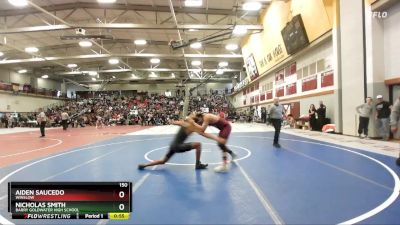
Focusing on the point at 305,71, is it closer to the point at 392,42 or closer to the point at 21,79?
the point at 392,42

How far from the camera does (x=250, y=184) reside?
510 cm

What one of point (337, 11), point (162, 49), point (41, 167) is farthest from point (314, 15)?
point (162, 49)

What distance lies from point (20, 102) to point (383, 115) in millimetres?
42236

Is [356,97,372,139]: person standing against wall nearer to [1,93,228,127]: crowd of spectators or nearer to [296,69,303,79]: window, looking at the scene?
[296,69,303,79]: window

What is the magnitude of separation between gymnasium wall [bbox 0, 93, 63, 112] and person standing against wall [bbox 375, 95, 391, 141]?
39.2m

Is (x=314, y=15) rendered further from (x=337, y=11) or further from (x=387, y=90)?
(x=387, y=90)

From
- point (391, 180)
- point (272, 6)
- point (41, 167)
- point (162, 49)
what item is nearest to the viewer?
point (391, 180)

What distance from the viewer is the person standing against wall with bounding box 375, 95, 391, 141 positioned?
1098 cm

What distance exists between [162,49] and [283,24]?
1526cm

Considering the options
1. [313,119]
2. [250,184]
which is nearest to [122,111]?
[313,119]

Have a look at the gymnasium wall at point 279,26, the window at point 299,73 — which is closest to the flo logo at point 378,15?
the gymnasium wall at point 279,26

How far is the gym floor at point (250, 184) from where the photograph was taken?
358cm

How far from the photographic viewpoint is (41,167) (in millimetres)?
7094
